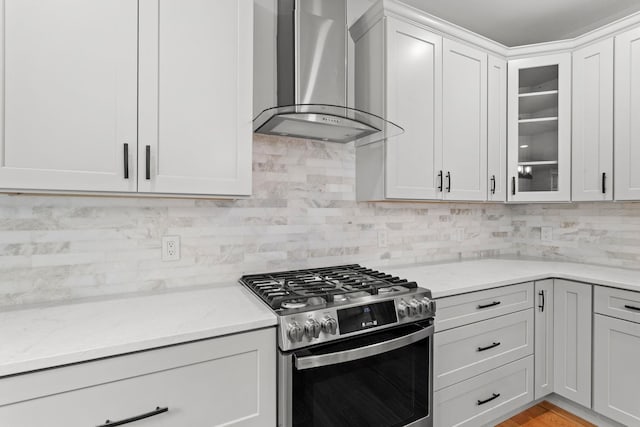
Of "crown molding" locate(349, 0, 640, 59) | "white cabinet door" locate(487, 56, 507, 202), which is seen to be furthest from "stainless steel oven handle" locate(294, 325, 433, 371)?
"crown molding" locate(349, 0, 640, 59)

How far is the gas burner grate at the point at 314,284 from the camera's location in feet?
4.55

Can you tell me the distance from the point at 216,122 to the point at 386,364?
4.15ft

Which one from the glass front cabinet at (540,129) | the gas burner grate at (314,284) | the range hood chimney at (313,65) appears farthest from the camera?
the glass front cabinet at (540,129)

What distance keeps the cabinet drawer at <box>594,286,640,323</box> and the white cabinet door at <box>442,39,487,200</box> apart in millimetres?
858

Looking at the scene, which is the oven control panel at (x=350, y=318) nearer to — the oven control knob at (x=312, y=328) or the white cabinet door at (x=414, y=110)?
the oven control knob at (x=312, y=328)

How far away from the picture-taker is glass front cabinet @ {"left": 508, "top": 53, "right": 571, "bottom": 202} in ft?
7.77

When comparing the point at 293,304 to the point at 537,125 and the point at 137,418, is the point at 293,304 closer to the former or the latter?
the point at 137,418

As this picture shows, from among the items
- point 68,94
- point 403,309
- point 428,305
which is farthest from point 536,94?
point 68,94

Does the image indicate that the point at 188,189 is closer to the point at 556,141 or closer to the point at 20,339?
the point at 20,339

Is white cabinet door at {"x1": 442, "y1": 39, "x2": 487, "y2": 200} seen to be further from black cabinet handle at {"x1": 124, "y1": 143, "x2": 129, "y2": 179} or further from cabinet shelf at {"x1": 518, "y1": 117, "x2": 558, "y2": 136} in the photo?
black cabinet handle at {"x1": 124, "y1": 143, "x2": 129, "y2": 179}

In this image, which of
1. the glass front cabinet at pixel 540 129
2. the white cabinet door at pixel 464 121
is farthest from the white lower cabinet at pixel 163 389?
the glass front cabinet at pixel 540 129

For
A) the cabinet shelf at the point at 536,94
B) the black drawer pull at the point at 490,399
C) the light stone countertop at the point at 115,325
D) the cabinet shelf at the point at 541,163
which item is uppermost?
the cabinet shelf at the point at 536,94

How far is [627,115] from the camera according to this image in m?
2.08

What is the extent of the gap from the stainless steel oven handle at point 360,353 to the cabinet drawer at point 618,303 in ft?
3.73
